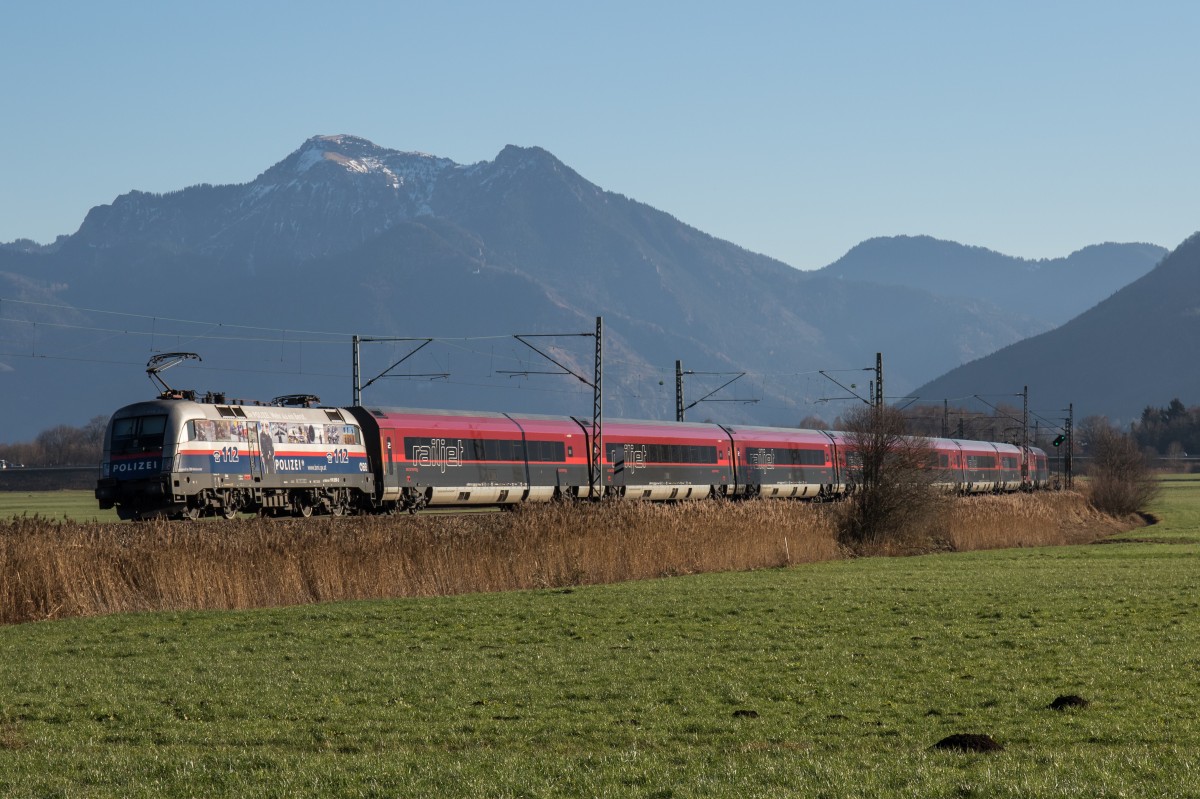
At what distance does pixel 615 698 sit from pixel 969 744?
4.49 metres

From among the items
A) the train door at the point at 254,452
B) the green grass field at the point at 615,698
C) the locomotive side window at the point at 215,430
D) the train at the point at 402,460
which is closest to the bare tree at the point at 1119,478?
the train at the point at 402,460

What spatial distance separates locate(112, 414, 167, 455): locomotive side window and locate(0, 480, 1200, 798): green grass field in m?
18.2

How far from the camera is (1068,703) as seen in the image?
1564cm

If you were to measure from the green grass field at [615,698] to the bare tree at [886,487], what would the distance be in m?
23.9

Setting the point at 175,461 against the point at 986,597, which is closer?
the point at 986,597

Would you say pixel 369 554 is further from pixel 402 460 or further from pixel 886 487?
pixel 886 487

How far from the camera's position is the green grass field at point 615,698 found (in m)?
12.2

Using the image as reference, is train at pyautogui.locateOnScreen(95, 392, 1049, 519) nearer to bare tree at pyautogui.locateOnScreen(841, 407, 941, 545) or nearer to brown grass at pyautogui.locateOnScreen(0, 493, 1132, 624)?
bare tree at pyautogui.locateOnScreen(841, 407, 941, 545)

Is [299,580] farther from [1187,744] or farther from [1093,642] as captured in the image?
[1187,744]

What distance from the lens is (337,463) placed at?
50.5 metres

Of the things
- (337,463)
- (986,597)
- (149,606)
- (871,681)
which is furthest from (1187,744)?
(337,463)

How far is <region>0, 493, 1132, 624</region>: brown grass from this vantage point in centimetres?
2731

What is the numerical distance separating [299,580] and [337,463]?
2038 centimetres

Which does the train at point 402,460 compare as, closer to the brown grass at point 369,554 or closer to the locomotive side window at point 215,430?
the locomotive side window at point 215,430
